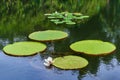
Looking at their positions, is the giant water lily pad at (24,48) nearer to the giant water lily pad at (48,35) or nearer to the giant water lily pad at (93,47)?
the giant water lily pad at (48,35)

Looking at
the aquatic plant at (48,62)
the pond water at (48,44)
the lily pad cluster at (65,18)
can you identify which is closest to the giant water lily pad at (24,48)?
the pond water at (48,44)

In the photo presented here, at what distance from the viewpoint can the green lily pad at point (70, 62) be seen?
5957 millimetres

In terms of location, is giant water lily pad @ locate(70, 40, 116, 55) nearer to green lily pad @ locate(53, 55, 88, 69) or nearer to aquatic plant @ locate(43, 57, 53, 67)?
green lily pad @ locate(53, 55, 88, 69)

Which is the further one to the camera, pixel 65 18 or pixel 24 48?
pixel 65 18

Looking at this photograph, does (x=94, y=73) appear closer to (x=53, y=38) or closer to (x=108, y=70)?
(x=108, y=70)

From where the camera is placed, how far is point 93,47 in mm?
6957

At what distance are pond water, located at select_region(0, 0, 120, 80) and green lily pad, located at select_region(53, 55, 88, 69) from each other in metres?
0.10

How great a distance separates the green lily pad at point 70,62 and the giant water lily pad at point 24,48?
2.54 feet

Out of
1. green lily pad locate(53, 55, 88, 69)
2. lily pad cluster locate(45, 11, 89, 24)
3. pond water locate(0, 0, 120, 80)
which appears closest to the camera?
pond water locate(0, 0, 120, 80)

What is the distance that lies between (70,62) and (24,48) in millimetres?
1400

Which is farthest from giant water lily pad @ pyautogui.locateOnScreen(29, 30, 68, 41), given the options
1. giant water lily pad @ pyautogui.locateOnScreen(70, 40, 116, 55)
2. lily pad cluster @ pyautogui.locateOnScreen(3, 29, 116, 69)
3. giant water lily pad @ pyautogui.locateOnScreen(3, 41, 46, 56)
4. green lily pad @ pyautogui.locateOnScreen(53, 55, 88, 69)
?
green lily pad @ pyautogui.locateOnScreen(53, 55, 88, 69)

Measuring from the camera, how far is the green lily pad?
596cm

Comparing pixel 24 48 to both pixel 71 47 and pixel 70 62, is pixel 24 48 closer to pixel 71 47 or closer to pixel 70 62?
pixel 71 47

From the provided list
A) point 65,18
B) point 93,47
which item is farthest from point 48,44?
point 65,18
